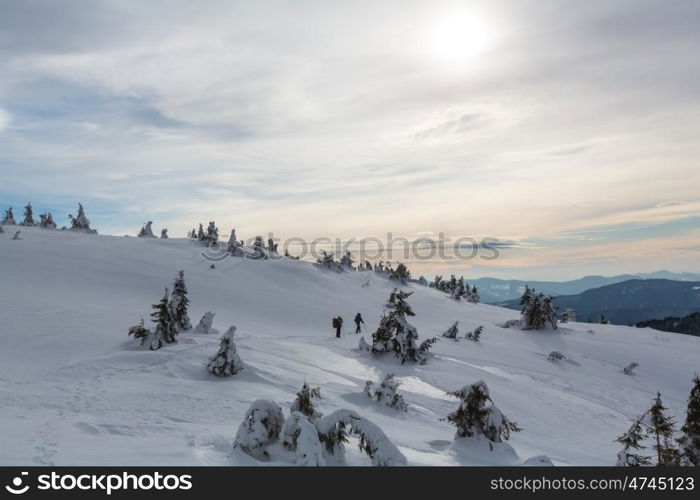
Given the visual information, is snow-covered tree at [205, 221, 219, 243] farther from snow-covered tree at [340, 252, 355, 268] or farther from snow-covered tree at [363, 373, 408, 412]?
snow-covered tree at [363, 373, 408, 412]

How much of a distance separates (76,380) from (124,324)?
802 centimetres

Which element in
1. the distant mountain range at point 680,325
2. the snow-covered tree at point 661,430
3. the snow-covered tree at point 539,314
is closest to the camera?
the snow-covered tree at point 661,430

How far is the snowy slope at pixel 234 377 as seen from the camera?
9438mm

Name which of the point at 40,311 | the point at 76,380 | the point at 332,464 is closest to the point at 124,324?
the point at 40,311

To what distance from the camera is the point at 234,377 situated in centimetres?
1462

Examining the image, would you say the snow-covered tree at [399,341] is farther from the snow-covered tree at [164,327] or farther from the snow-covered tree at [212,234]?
the snow-covered tree at [212,234]

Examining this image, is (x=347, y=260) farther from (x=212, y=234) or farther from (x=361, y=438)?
(x=361, y=438)

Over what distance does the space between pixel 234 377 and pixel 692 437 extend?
12389 mm

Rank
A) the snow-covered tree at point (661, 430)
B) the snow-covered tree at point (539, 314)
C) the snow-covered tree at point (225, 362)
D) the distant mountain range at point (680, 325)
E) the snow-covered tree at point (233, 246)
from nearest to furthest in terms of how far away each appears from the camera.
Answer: the snow-covered tree at point (661, 430) < the snow-covered tree at point (225, 362) < the snow-covered tree at point (539, 314) < the snow-covered tree at point (233, 246) < the distant mountain range at point (680, 325)

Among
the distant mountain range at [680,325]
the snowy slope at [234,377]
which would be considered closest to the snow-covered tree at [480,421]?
the snowy slope at [234,377]

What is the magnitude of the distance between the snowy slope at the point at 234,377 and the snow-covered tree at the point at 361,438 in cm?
54

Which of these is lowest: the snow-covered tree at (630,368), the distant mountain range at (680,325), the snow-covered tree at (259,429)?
the distant mountain range at (680,325)
